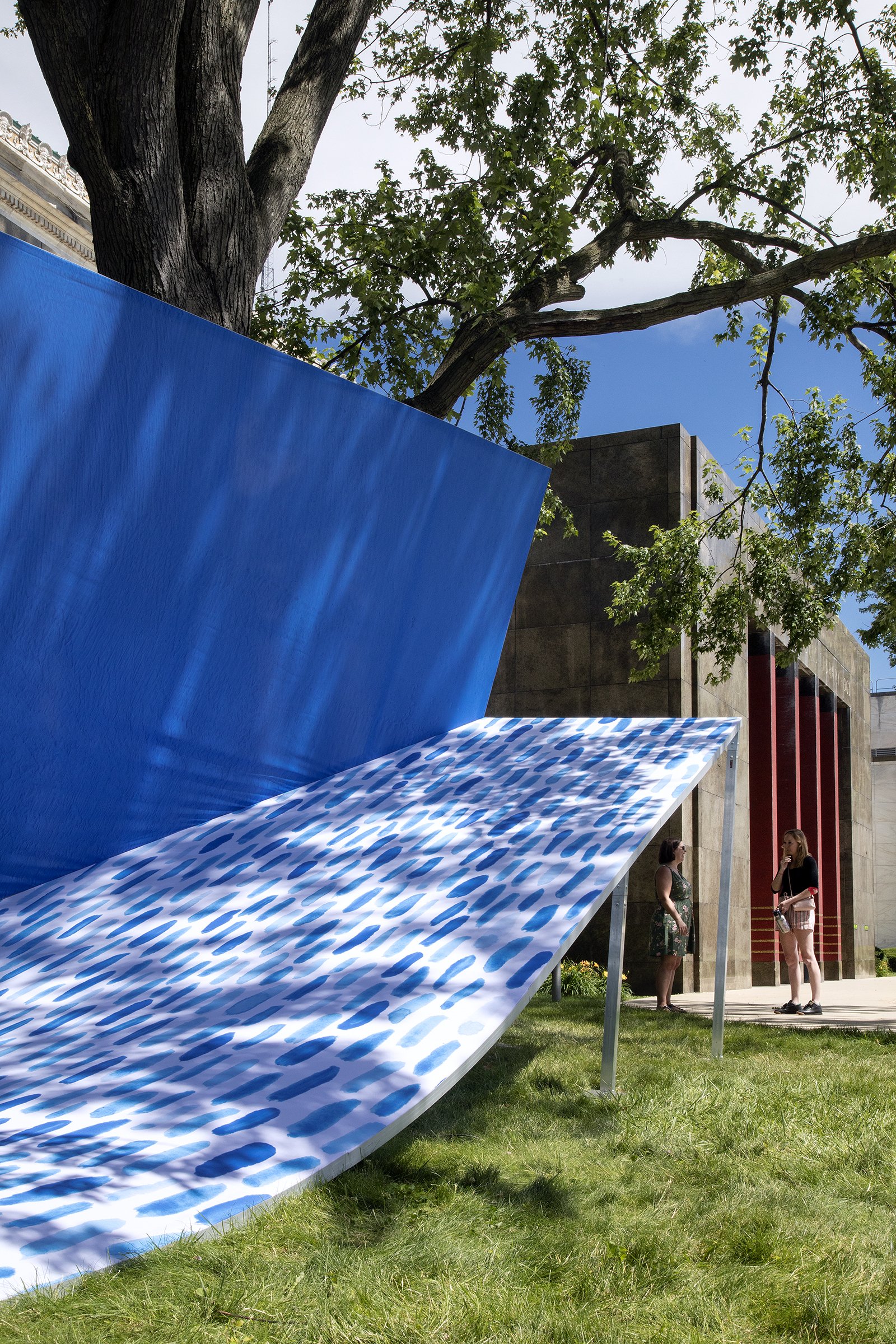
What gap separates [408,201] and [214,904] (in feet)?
22.8

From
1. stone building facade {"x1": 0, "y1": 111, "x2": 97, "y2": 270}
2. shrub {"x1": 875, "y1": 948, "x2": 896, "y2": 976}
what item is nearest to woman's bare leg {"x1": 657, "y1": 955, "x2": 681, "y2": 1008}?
shrub {"x1": 875, "y1": 948, "x2": 896, "y2": 976}

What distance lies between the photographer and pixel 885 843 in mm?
37062

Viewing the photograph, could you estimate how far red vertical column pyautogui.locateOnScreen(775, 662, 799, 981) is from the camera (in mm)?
18422

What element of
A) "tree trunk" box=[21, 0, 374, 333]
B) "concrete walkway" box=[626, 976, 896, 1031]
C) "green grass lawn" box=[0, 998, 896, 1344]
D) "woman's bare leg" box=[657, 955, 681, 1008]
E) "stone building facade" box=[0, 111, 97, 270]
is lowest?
"green grass lawn" box=[0, 998, 896, 1344]

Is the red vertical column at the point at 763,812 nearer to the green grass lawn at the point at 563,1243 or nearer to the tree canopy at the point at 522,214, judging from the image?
the tree canopy at the point at 522,214

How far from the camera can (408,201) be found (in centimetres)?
970

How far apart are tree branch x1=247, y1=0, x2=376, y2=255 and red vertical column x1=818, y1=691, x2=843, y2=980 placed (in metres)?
17.1

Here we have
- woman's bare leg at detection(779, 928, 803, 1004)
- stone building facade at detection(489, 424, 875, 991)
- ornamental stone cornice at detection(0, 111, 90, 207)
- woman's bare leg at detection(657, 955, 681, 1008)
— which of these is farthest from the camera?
ornamental stone cornice at detection(0, 111, 90, 207)

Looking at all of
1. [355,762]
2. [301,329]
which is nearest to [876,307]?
[301,329]

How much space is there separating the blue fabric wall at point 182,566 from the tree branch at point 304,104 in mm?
1639

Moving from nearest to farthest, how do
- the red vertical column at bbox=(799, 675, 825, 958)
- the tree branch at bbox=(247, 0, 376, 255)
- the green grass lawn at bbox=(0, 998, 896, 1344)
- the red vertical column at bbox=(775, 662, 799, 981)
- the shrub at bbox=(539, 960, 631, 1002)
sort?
1. the green grass lawn at bbox=(0, 998, 896, 1344)
2. the tree branch at bbox=(247, 0, 376, 255)
3. the shrub at bbox=(539, 960, 631, 1002)
4. the red vertical column at bbox=(775, 662, 799, 981)
5. the red vertical column at bbox=(799, 675, 825, 958)

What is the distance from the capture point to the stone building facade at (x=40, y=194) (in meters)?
27.2

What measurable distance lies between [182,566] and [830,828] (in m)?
19.1

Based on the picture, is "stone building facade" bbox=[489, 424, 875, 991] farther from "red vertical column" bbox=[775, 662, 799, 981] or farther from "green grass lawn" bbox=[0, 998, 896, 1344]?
"green grass lawn" bbox=[0, 998, 896, 1344]
